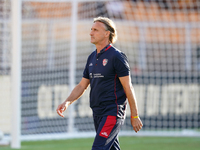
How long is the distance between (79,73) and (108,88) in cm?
564

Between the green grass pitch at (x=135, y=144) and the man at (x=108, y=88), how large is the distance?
3.38 metres

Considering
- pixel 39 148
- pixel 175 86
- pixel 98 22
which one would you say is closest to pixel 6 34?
pixel 39 148

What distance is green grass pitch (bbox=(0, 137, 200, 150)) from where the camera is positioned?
284 inches

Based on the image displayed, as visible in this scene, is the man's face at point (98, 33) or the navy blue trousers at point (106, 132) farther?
the man's face at point (98, 33)

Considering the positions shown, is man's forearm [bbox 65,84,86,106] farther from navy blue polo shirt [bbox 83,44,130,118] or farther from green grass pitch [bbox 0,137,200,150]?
green grass pitch [bbox 0,137,200,150]

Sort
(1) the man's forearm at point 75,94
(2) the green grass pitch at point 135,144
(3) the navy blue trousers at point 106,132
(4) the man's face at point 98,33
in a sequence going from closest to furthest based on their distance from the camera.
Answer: (3) the navy blue trousers at point 106,132 < (4) the man's face at point 98,33 < (1) the man's forearm at point 75,94 < (2) the green grass pitch at point 135,144

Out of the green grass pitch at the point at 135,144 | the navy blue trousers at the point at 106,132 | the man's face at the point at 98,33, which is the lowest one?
the green grass pitch at the point at 135,144

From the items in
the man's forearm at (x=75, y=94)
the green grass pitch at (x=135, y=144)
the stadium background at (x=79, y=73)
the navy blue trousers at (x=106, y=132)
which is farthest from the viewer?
the stadium background at (x=79, y=73)

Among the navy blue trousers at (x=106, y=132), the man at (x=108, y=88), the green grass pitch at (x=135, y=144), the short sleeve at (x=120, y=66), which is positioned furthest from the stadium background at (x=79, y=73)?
the short sleeve at (x=120, y=66)

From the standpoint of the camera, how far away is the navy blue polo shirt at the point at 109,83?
12.6ft

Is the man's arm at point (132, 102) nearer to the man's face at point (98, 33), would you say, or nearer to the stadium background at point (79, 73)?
the man's face at point (98, 33)

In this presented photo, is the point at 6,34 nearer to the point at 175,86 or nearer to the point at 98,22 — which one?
the point at 175,86

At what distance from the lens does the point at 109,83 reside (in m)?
3.89

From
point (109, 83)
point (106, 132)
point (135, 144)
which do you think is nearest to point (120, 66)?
point (109, 83)
